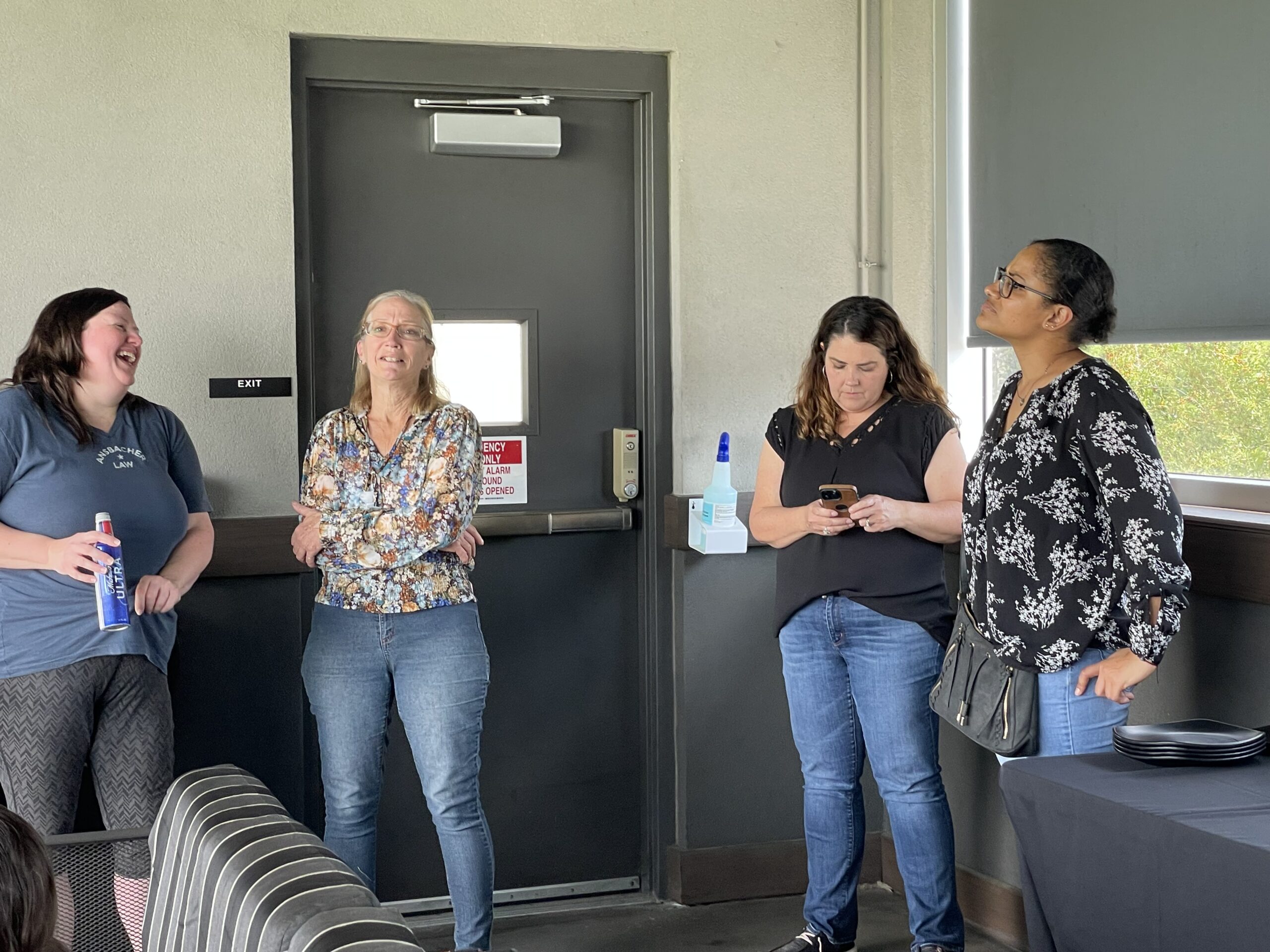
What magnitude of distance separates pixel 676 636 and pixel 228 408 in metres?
1.40

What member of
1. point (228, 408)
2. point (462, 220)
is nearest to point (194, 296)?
point (228, 408)

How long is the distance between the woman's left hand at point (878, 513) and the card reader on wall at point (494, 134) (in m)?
1.44

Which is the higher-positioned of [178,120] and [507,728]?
[178,120]

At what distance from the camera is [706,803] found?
149 inches

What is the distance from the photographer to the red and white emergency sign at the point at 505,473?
3.71 m

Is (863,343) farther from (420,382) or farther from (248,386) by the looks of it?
(248,386)

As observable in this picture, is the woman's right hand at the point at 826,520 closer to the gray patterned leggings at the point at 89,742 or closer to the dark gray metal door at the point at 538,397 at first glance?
the dark gray metal door at the point at 538,397

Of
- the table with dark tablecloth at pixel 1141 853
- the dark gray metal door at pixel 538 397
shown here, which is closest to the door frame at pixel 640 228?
the dark gray metal door at pixel 538 397

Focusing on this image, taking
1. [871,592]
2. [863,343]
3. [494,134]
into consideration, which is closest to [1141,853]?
[871,592]

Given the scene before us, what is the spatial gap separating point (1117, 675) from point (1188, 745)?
0.28m

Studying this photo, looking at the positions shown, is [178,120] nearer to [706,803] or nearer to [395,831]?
[395,831]

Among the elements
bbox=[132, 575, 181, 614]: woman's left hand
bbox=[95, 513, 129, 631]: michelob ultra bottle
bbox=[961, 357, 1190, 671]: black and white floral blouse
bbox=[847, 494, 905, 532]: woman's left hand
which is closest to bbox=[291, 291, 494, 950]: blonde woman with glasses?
bbox=[132, 575, 181, 614]: woman's left hand

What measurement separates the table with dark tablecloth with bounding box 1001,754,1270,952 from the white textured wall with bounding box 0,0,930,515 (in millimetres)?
1821

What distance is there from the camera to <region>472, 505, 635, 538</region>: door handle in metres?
3.67
